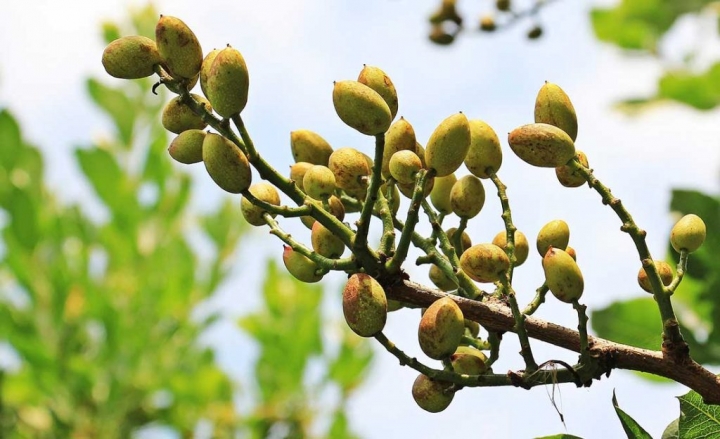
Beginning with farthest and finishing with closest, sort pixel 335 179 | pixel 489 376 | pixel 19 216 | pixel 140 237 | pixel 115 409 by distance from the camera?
pixel 140 237 < pixel 115 409 < pixel 19 216 < pixel 335 179 < pixel 489 376

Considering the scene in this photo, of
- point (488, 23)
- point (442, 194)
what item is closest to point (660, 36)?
point (488, 23)

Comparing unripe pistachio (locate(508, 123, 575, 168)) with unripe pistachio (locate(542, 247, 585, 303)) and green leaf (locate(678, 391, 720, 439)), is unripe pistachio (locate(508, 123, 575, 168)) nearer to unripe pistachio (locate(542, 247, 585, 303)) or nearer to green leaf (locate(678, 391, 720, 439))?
unripe pistachio (locate(542, 247, 585, 303))

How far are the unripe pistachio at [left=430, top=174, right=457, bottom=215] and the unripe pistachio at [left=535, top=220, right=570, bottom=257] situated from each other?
21 cm

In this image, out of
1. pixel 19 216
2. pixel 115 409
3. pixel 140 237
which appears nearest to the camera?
pixel 19 216

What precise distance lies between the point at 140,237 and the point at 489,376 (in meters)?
6.51

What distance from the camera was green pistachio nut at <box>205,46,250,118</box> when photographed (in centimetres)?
143

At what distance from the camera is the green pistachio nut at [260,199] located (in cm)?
165

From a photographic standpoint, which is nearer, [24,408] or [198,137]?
[198,137]

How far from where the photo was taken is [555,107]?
5.49ft

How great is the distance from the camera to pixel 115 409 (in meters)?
7.11

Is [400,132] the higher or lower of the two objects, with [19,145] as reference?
lower

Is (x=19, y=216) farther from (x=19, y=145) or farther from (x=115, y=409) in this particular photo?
(x=115, y=409)

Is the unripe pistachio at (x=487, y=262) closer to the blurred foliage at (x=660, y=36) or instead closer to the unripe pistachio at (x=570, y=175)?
the unripe pistachio at (x=570, y=175)

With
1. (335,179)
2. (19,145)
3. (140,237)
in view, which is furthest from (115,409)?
(335,179)
